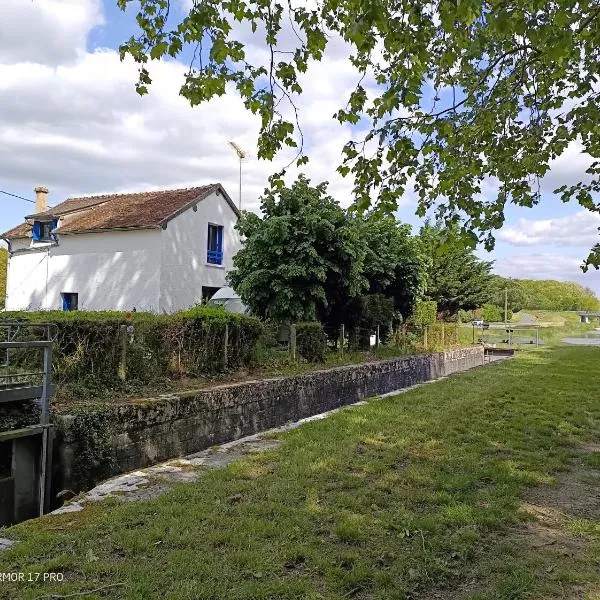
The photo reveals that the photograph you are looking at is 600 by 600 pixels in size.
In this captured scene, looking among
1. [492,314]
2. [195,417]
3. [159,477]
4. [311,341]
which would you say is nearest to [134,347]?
[195,417]

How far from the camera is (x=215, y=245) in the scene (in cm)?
2338

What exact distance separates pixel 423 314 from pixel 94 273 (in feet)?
43.5

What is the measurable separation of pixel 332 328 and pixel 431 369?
4360 millimetres

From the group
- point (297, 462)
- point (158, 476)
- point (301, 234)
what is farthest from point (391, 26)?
point (301, 234)

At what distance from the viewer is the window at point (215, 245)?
22.8 metres

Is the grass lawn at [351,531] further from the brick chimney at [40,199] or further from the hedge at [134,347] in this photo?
the brick chimney at [40,199]

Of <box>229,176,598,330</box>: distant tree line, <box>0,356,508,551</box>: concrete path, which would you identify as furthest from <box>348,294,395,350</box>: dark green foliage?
<box>0,356,508,551</box>: concrete path

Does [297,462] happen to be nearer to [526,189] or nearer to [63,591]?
[63,591]

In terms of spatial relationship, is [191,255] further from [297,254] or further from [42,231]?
[297,254]

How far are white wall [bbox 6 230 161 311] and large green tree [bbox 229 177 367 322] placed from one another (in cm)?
776

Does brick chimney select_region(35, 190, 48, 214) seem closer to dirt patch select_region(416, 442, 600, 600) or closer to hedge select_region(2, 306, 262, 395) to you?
hedge select_region(2, 306, 262, 395)

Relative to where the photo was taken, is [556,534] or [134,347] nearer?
[556,534]

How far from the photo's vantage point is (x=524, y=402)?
10.0 m

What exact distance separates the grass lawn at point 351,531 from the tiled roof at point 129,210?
1589 cm
